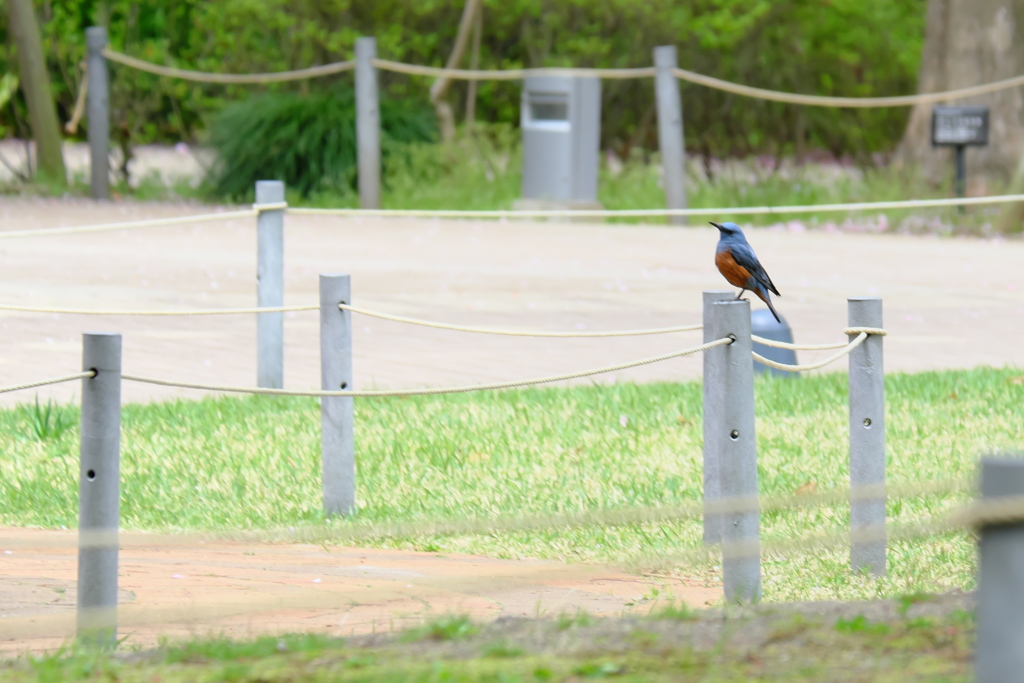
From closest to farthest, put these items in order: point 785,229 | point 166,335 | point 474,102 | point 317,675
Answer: point 317,675 → point 166,335 → point 785,229 → point 474,102

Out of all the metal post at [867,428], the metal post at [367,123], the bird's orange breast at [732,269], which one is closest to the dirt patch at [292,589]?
the metal post at [867,428]

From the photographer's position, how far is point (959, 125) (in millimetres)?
15828

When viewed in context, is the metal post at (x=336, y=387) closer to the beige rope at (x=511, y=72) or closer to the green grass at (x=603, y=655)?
the green grass at (x=603, y=655)

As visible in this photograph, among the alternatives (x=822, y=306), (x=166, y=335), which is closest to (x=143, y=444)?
(x=166, y=335)

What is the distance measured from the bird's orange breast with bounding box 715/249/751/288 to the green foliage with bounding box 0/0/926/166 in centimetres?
1338

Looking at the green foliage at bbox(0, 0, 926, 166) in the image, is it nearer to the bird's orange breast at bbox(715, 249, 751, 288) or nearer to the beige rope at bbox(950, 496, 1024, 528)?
the bird's orange breast at bbox(715, 249, 751, 288)

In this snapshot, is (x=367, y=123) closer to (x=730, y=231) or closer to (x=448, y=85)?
(x=448, y=85)

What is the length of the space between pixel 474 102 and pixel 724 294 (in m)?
16.2

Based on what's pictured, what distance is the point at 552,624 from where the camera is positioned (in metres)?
3.86

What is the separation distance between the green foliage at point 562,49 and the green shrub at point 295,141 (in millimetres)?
1101

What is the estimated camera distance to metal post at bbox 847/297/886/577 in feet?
17.2

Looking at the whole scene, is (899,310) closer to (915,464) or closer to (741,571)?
(915,464)

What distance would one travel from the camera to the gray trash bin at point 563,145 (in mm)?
17094

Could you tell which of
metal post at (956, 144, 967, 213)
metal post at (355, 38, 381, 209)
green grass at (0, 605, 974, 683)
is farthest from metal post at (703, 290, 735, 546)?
metal post at (956, 144, 967, 213)
